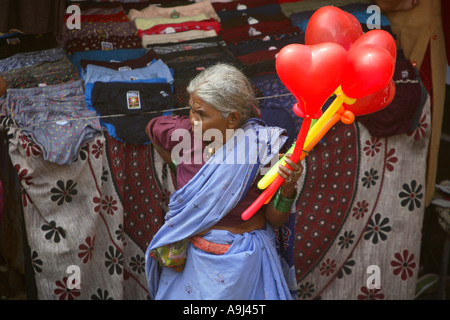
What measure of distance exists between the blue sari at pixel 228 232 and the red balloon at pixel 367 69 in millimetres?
392

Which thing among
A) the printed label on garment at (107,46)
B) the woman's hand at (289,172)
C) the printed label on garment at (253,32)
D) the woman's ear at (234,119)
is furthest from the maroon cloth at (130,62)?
the woman's hand at (289,172)

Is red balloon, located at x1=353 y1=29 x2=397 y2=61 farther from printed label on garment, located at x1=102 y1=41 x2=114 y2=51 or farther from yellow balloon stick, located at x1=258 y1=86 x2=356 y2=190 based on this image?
printed label on garment, located at x1=102 y1=41 x2=114 y2=51

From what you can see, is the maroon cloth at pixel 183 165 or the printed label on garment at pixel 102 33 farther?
the printed label on garment at pixel 102 33

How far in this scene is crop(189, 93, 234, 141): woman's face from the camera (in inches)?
74.5

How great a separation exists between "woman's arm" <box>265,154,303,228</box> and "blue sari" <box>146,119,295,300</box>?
0.23ft

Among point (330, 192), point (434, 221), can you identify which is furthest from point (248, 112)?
point (434, 221)

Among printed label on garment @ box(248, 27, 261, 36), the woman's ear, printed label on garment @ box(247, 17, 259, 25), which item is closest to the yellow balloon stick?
the woman's ear

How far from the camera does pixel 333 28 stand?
5.74 feet

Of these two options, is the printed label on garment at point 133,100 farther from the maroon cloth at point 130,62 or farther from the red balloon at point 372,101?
the red balloon at point 372,101

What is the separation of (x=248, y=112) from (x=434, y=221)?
2.25m

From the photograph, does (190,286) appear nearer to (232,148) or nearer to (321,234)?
(232,148)

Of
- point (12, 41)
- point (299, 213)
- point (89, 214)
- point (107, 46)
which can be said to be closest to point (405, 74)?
point (299, 213)

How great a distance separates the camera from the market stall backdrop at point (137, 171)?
9.13ft

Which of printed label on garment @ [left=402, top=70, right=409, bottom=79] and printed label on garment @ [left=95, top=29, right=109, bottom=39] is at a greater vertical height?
printed label on garment @ [left=95, top=29, right=109, bottom=39]
